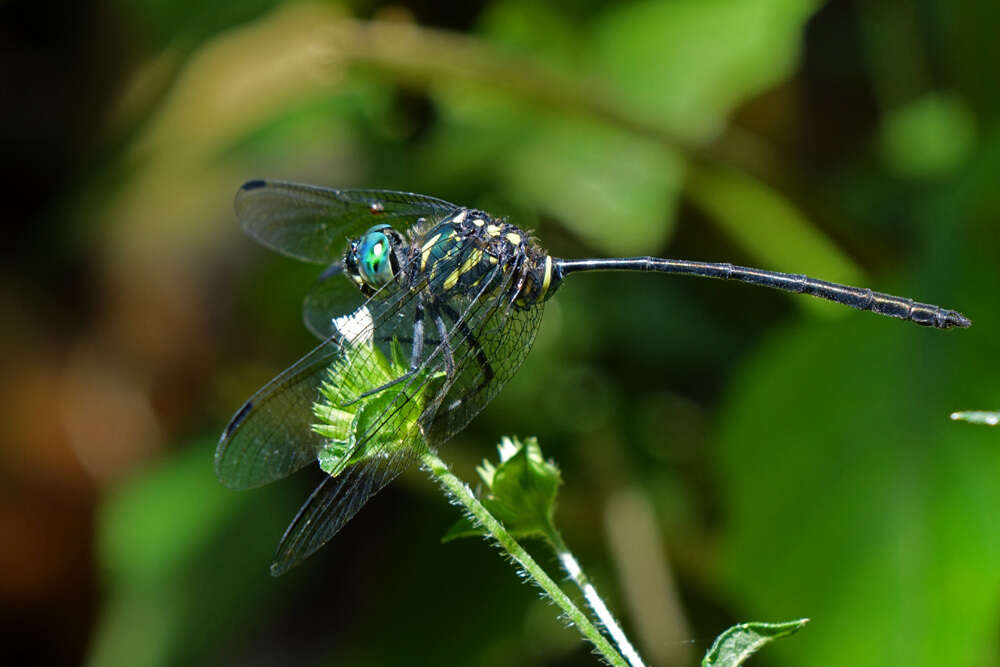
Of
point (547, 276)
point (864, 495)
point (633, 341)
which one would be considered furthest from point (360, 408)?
point (633, 341)

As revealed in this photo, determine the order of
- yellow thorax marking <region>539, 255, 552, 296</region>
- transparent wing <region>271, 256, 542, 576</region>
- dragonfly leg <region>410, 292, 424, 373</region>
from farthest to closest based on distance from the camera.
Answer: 1. yellow thorax marking <region>539, 255, 552, 296</region>
2. dragonfly leg <region>410, 292, 424, 373</region>
3. transparent wing <region>271, 256, 542, 576</region>

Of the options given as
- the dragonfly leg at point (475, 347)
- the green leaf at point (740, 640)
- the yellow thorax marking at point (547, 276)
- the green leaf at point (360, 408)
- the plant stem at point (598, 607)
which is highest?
the yellow thorax marking at point (547, 276)

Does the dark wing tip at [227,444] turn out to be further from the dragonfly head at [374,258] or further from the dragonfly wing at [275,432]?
the dragonfly head at [374,258]

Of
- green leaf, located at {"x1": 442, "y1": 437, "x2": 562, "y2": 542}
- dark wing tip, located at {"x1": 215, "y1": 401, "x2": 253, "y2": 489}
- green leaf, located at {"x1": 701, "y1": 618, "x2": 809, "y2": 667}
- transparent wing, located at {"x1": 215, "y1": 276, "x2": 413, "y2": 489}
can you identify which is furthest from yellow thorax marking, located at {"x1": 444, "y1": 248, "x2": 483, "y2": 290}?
green leaf, located at {"x1": 701, "y1": 618, "x2": 809, "y2": 667}

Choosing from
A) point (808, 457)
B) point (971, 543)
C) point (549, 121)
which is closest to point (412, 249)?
point (808, 457)

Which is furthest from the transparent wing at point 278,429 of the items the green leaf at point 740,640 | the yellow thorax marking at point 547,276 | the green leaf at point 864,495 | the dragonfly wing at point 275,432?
the green leaf at point 864,495

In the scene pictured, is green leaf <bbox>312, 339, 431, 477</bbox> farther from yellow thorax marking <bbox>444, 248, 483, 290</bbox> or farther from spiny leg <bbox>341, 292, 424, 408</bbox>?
yellow thorax marking <bbox>444, 248, 483, 290</bbox>

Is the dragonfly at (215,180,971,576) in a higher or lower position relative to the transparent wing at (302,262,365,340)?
lower
